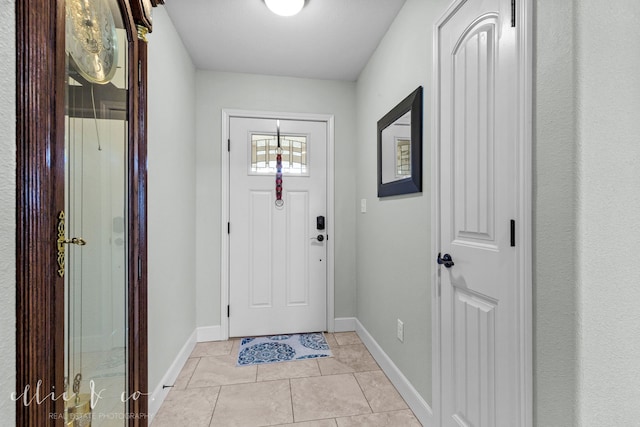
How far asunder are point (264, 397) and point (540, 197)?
1821mm

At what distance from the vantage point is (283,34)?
219cm

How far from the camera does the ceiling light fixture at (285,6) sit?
5.98 ft

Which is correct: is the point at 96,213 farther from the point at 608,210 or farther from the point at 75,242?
the point at 608,210

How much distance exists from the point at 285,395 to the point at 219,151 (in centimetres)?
201

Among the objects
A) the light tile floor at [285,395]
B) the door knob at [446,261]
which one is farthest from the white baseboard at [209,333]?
the door knob at [446,261]

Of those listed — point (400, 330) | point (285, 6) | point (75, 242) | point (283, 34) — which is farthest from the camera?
point (283, 34)

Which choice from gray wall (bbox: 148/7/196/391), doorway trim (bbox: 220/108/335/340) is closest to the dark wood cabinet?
gray wall (bbox: 148/7/196/391)

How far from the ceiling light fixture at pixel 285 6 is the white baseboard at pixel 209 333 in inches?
98.4

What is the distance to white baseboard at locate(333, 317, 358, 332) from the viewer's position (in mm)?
2912

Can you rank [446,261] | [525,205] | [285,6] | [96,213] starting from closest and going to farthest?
1. [96,213]
2. [525,205]
3. [446,261]
4. [285,6]

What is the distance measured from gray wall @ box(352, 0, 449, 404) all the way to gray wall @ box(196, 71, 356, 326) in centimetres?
20

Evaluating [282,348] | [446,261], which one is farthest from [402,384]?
[282,348]

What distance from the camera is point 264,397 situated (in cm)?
189

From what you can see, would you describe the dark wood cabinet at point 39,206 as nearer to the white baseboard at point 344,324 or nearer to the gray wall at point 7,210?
the gray wall at point 7,210
